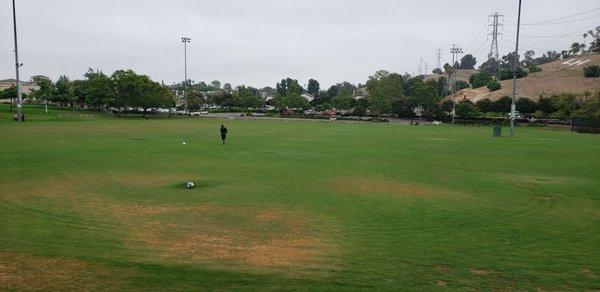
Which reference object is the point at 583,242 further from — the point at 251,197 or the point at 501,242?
the point at 251,197

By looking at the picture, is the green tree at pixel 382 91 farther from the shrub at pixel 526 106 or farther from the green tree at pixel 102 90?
the green tree at pixel 102 90

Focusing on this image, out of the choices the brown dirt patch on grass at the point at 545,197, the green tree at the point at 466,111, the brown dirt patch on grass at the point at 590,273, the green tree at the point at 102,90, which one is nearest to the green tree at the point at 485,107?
the green tree at the point at 466,111

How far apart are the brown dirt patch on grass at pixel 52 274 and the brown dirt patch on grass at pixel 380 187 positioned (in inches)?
398

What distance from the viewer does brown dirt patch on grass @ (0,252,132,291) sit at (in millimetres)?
7617

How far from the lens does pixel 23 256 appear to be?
354 inches

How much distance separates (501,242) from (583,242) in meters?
2.02

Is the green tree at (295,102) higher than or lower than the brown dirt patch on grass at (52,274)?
higher

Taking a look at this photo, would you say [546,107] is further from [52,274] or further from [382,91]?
[52,274]

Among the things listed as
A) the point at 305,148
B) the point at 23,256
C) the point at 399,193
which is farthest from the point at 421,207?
the point at 305,148

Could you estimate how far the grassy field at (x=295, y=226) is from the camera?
8289 mm

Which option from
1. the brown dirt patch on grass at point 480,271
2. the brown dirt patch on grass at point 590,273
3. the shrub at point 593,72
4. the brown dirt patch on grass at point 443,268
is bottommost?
the brown dirt patch on grass at point 480,271

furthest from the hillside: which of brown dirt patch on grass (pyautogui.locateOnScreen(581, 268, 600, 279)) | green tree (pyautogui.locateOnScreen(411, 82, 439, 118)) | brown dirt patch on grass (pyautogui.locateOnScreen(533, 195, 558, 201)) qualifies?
brown dirt patch on grass (pyautogui.locateOnScreen(581, 268, 600, 279))

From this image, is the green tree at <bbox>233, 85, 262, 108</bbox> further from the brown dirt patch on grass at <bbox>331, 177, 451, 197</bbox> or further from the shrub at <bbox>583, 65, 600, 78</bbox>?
the brown dirt patch on grass at <bbox>331, 177, 451, 197</bbox>

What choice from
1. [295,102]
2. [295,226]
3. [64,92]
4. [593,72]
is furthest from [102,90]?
[593,72]
